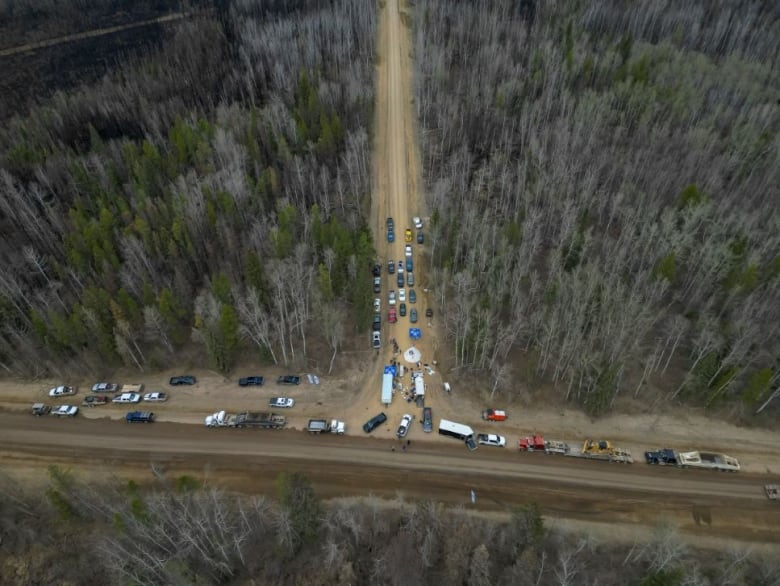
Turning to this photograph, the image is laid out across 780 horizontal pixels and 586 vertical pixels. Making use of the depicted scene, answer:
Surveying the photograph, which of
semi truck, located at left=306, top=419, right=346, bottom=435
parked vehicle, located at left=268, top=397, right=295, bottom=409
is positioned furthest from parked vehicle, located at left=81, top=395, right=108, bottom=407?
semi truck, located at left=306, top=419, right=346, bottom=435

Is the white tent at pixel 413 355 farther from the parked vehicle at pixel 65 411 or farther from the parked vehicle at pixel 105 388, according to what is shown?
the parked vehicle at pixel 65 411

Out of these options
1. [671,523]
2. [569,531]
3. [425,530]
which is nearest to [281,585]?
[425,530]

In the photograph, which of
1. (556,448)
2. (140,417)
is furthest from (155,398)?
(556,448)

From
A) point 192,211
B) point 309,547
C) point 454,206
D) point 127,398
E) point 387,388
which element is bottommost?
point 309,547

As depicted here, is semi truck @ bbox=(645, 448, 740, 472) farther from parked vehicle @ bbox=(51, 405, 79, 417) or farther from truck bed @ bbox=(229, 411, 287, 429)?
parked vehicle @ bbox=(51, 405, 79, 417)

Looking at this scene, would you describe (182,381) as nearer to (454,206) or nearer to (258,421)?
(258,421)

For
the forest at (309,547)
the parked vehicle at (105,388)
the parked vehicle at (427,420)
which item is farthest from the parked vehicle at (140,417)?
the parked vehicle at (427,420)

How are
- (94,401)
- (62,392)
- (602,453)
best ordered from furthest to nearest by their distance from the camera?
(62,392), (94,401), (602,453)
